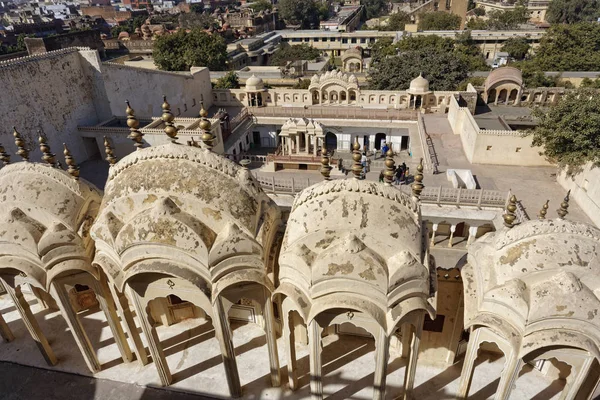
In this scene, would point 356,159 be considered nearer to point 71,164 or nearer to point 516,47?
point 71,164

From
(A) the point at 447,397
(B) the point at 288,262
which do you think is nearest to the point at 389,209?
(B) the point at 288,262

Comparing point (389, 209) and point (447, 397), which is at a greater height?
point (389, 209)

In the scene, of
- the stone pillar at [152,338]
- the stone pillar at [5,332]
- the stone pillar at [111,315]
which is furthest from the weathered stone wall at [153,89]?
the stone pillar at [152,338]

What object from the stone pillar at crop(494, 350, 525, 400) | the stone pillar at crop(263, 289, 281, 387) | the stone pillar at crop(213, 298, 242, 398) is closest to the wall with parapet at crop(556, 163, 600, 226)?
the stone pillar at crop(494, 350, 525, 400)

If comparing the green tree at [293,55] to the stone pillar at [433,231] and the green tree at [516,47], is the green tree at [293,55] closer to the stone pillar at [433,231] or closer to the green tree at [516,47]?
the green tree at [516,47]

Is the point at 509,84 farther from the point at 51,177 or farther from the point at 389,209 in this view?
the point at 51,177
